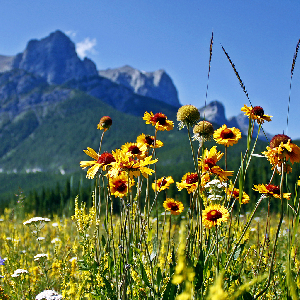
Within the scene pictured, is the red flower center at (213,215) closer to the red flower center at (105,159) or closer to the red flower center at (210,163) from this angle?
the red flower center at (210,163)

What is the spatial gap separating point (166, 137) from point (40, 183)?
278 ft

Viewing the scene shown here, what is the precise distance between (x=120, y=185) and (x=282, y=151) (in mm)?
1202

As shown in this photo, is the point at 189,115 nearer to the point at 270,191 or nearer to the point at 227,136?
the point at 227,136

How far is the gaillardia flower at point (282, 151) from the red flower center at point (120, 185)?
1.07 metres

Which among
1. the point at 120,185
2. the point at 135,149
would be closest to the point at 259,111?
the point at 135,149

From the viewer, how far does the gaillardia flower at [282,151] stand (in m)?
1.57

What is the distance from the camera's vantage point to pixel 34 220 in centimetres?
271

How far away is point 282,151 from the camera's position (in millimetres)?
1574

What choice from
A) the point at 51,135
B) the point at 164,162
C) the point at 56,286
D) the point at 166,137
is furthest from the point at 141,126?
the point at 56,286

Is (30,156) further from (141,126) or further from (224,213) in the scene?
(224,213)

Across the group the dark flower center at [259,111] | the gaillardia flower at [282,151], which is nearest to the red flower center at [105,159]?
the gaillardia flower at [282,151]

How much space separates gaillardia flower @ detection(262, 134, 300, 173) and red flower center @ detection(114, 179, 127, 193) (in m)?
1.07

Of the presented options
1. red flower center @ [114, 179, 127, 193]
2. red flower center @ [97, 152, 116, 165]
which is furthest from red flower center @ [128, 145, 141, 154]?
red flower center @ [114, 179, 127, 193]

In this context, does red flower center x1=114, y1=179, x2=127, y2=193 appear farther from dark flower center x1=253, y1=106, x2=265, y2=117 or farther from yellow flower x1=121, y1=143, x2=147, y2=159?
dark flower center x1=253, y1=106, x2=265, y2=117
